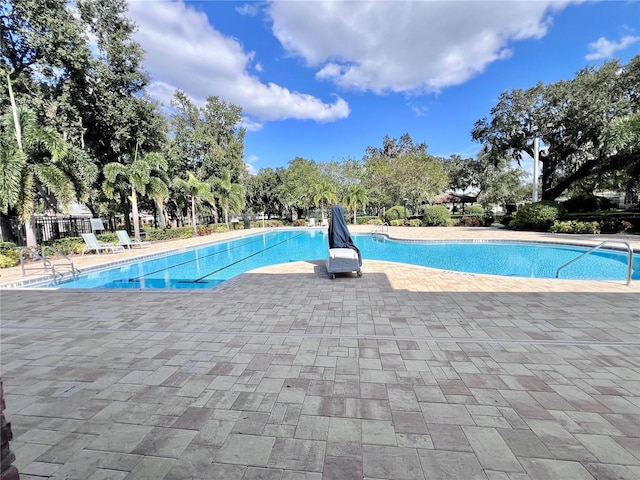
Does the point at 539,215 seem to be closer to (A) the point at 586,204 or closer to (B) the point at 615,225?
(B) the point at 615,225

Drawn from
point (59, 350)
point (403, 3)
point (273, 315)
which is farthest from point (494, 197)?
point (59, 350)

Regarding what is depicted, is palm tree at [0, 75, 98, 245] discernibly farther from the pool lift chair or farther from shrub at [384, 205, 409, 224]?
shrub at [384, 205, 409, 224]

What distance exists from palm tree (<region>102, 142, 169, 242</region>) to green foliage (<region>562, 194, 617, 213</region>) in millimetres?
22878

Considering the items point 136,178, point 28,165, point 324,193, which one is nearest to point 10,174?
point 28,165

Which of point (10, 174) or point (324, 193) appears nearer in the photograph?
point (10, 174)

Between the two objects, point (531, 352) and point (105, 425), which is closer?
point (105, 425)

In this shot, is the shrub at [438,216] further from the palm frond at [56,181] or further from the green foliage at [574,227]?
the palm frond at [56,181]

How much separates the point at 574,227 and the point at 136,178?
881 inches

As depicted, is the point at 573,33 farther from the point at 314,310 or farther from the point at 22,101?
the point at 22,101

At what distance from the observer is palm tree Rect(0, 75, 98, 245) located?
365 inches

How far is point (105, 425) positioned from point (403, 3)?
9.61 metres

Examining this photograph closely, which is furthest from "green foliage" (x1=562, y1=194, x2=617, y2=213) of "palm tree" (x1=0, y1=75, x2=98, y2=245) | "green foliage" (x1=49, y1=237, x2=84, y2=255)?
"green foliage" (x1=49, y1=237, x2=84, y2=255)

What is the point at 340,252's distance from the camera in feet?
22.0

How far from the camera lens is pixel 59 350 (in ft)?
11.0
